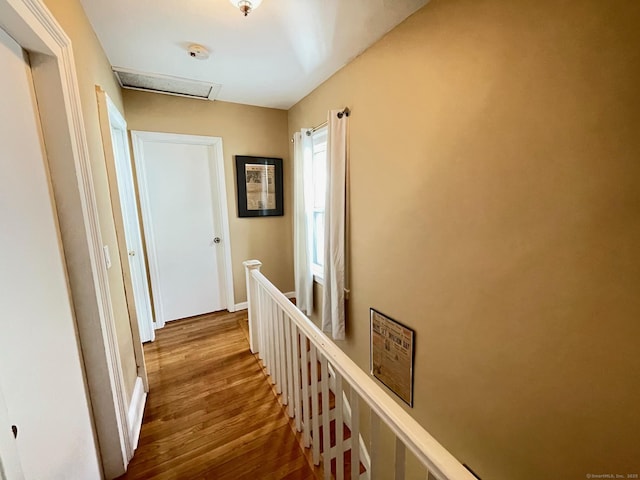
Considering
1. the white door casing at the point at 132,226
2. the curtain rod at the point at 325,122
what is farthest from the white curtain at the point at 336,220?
the white door casing at the point at 132,226

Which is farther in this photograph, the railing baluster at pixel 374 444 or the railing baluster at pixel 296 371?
the railing baluster at pixel 296 371

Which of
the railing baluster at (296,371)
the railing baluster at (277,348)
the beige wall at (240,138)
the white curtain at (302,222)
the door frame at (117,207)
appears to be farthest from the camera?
the white curtain at (302,222)

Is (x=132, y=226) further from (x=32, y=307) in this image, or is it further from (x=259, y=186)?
(x=32, y=307)

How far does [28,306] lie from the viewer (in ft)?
2.71

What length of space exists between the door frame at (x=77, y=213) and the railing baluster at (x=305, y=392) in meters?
0.90

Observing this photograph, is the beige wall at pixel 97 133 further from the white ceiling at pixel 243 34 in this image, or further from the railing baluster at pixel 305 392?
the railing baluster at pixel 305 392

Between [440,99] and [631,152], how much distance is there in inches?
30.8

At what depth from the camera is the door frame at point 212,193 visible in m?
2.53

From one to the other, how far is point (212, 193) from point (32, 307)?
2.24 meters

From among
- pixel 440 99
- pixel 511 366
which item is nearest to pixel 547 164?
pixel 440 99

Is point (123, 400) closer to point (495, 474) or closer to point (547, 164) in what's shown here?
point (495, 474)

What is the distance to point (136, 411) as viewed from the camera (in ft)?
5.19

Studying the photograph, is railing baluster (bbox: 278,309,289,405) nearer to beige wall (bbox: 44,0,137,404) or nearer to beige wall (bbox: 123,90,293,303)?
beige wall (bbox: 44,0,137,404)

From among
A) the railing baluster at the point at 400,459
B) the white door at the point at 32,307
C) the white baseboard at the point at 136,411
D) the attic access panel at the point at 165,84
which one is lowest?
the white baseboard at the point at 136,411
